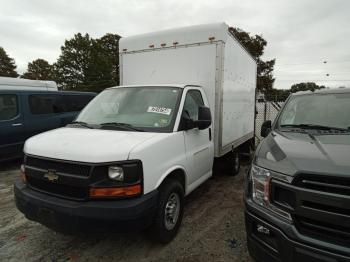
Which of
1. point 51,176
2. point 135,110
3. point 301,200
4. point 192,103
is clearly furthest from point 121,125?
point 301,200

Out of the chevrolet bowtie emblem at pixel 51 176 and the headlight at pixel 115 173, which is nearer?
the headlight at pixel 115 173

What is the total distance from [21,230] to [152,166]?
7.58ft

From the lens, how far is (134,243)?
133 inches

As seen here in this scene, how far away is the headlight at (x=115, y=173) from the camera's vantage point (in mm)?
2678

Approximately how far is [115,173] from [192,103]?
1.94m

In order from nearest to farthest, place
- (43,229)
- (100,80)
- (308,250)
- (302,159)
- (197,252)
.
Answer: (308,250), (302,159), (197,252), (43,229), (100,80)

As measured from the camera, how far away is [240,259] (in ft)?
10.1

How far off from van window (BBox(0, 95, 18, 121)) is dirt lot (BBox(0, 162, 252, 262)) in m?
3.39

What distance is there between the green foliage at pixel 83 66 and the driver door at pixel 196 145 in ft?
117

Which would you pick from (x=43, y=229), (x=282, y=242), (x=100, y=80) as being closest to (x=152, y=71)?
(x=43, y=229)

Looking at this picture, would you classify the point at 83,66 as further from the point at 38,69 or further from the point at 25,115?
the point at 25,115

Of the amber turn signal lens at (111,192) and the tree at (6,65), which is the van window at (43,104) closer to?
the amber turn signal lens at (111,192)

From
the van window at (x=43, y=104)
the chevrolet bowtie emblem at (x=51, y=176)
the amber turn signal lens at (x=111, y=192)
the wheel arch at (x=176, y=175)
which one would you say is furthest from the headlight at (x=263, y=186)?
the van window at (x=43, y=104)

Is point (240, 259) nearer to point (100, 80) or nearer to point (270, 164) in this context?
point (270, 164)
